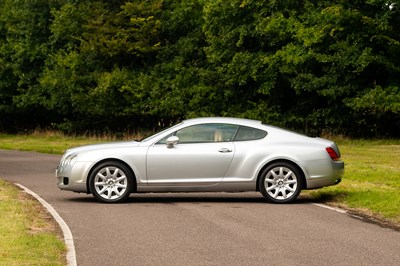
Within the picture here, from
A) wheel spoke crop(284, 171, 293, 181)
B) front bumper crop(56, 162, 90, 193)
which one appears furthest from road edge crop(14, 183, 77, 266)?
wheel spoke crop(284, 171, 293, 181)

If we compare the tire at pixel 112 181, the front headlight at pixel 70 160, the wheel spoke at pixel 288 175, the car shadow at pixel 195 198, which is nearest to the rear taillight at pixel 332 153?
the wheel spoke at pixel 288 175

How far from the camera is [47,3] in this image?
5888 cm

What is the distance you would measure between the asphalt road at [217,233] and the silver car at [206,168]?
318 millimetres

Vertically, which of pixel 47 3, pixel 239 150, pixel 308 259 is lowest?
pixel 308 259

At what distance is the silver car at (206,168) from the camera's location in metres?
16.8

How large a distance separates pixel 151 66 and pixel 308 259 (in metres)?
42.8

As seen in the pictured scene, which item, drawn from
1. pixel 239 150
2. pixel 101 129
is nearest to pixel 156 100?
pixel 101 129

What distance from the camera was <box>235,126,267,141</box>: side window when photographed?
17.2m

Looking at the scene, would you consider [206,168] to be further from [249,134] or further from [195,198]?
[195,198]

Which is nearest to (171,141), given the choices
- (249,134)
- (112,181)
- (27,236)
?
(112,181)

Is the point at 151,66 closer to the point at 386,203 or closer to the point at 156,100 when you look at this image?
the point at 156,100

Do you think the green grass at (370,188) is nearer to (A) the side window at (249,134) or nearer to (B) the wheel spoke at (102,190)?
(A) the side window at (249,134)

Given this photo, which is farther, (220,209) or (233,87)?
(233,87)

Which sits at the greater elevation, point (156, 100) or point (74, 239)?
point (156, 100)
